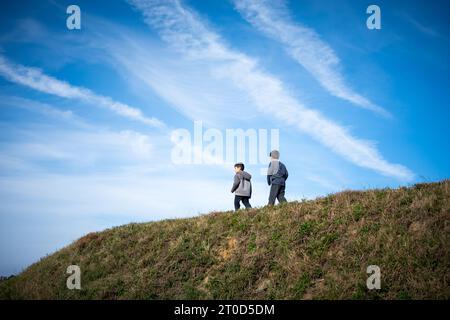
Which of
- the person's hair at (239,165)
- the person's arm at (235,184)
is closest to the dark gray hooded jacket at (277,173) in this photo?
the person's arm at (235,184)

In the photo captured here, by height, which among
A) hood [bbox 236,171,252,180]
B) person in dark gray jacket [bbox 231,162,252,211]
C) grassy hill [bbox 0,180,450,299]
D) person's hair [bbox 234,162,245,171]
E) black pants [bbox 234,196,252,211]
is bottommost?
grassy hill [bbox 0,180,450,299]

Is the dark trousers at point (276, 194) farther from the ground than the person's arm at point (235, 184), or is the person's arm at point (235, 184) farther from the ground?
the person's arm at point (235, 184)

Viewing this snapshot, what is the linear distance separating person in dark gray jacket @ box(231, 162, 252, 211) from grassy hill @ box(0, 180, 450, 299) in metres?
1.67

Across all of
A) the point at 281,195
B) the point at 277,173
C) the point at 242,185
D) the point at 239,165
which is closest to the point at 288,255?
the point at 281,195

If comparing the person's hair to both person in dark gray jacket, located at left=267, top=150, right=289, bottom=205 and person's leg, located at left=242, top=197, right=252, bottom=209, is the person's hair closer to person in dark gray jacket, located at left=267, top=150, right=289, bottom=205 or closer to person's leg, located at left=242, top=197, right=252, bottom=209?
person's leg, located at left=242, top=197, right=252, bottom=209

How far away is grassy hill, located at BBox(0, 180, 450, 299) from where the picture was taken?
30.5ft

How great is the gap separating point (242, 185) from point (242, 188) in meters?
0.15

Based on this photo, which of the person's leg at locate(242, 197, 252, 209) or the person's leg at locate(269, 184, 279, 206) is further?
the person's leg at locate(242, 197, 252, 209)

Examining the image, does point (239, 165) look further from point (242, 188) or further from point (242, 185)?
point (242, 188)

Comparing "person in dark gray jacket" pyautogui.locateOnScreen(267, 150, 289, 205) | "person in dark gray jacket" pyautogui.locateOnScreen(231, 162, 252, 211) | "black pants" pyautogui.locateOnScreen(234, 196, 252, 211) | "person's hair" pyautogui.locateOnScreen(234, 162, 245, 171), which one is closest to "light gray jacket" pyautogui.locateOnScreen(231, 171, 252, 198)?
"person in dark gray jacket" pyautogui.locateOnScreen(231, 162, 252, 211)

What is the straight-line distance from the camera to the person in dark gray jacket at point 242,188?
1709cm

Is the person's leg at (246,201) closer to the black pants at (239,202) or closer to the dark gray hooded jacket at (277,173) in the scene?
the black pants at (239,202)

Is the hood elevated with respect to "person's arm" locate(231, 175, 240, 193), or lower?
elevated
